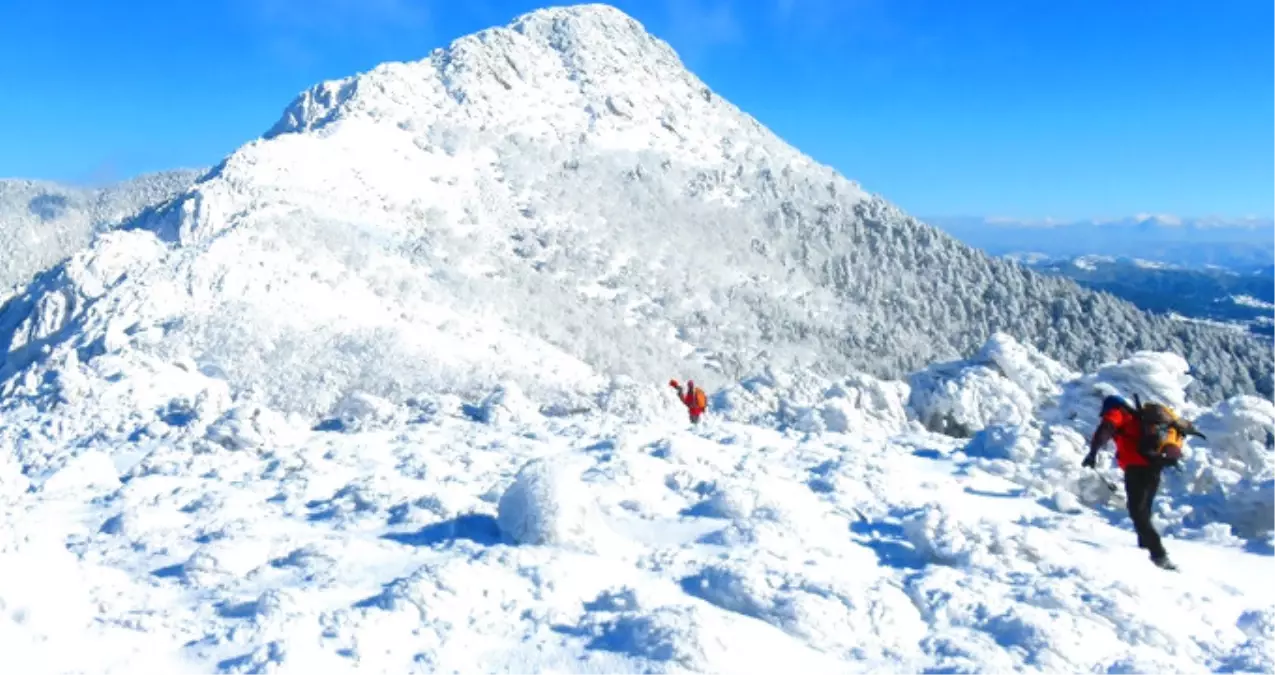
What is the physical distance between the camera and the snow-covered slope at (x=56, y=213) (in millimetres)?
90688

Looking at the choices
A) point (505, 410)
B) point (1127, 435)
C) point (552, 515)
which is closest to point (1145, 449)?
point (1127, 435)

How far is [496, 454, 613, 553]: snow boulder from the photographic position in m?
7.83

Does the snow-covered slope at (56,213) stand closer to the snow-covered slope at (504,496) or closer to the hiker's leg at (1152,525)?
the snow-covered slope at (504,496)

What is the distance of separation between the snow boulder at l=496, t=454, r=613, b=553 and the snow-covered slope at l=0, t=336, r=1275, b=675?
25 millimetres

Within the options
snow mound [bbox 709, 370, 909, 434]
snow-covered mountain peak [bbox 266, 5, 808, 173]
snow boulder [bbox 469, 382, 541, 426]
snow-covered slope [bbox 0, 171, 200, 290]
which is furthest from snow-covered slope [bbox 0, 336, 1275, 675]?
snow-covered slope [bbox 0, 171, 200, 290]

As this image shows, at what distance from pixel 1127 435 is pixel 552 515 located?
5.61 m

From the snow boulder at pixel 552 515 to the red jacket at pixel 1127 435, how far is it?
5051 mm

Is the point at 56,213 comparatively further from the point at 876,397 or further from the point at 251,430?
the point at 876,397

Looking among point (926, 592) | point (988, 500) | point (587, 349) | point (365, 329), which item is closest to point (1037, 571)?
point (926, 592)

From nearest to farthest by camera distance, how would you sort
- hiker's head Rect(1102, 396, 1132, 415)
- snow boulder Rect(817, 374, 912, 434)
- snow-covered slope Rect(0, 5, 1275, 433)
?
hiker's head Rect(1102, 396, 1132, 415) → snow boulder Rect(817, 374, 912, 434) → snow-covered slope Rect(0, 5, 1275, 433)

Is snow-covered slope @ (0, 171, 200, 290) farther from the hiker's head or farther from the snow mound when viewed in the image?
the hiker's head

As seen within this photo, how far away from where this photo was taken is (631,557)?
7871mm

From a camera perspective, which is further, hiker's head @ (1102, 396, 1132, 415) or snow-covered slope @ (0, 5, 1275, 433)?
snow-covered slope @ (0, 5, 1275, 433)

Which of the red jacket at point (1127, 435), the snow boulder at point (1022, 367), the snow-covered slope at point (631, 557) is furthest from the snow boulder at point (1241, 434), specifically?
the snow boulder at point (1022, 367)
